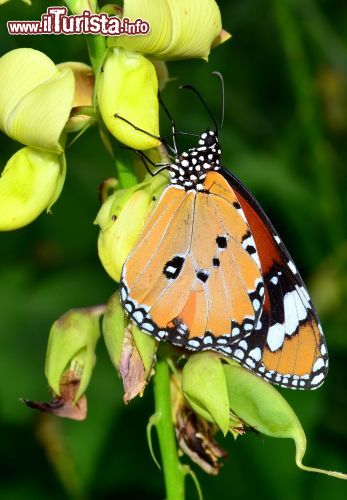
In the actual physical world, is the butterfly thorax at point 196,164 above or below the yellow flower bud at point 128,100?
below

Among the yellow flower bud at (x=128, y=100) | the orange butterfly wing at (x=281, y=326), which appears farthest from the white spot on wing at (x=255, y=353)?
the yellow flower bud at (x=128, y=100)

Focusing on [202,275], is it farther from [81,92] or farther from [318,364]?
[81,92]

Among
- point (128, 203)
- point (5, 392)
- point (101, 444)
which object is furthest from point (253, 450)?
point (128, 203)

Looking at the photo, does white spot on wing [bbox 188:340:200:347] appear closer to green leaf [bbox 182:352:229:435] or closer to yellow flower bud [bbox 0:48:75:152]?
green leaf [bbox 182:352:229:435]

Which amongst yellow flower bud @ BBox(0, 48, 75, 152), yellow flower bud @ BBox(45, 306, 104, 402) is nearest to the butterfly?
yellow flower bud @ BBox(45, 306, 104, 402)

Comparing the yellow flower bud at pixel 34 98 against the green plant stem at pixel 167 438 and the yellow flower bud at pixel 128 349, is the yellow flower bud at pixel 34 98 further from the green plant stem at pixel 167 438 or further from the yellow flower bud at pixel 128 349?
the green plant stem at pixel 167 438

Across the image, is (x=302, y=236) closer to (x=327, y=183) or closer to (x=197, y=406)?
(x=327, y=183)

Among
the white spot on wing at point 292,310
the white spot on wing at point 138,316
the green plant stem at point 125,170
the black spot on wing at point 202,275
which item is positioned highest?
the green plant stem at point 125,170
